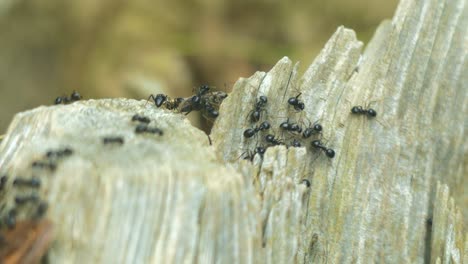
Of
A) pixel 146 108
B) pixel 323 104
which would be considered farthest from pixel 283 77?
pixel 146 108

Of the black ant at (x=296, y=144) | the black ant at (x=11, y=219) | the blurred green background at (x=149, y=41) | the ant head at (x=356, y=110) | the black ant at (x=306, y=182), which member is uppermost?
the blurred green background at (x=149, y=41)

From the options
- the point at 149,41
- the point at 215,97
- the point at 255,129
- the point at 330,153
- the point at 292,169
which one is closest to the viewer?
the point at 292,169

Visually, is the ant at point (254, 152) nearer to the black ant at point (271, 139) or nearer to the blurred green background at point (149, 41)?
the black ant at point (271, 139)

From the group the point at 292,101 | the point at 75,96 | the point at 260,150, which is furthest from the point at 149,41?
the point at 260,150

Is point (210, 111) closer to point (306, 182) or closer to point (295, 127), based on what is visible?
point (295, 127)

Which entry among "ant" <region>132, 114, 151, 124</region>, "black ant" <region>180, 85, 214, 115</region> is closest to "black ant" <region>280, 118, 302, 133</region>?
"black ant" <region>180, 85, 214, 115</region>

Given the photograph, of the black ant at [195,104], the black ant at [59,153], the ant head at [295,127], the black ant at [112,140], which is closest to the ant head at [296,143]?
the ant head at [295,127]
